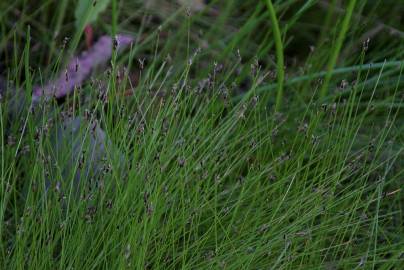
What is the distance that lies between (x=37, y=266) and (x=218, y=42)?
0.95 metres

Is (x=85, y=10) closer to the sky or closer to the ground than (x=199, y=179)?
closer to the sky

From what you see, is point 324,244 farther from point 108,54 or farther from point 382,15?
point 382,15

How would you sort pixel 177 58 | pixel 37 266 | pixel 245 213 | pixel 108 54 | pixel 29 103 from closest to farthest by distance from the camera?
pixel 37 266, pixel 29 103, pixel 245 213, pixel 108 54, pixel 177 58

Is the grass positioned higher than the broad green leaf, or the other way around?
the broad green leaf

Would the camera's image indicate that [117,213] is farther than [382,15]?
No

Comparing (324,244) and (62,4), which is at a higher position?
(62,4)

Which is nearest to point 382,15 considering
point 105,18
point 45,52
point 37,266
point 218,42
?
point 218,42

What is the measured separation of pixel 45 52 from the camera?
225 centimetres

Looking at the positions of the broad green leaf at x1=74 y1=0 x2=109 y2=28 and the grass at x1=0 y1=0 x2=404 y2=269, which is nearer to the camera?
the grass at x1=0 y1=0 x2=404 y2=269

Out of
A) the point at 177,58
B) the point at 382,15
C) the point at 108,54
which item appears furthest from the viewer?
the point at 382,15

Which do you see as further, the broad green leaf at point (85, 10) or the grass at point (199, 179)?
the broad green leaf at point (85, 10)

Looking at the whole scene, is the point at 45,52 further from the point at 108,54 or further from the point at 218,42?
the point at 218,42

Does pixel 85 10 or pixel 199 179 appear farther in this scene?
pixel 85 10

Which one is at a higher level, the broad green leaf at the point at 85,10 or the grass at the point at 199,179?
the broad green leaf at the point at 85,10
